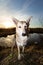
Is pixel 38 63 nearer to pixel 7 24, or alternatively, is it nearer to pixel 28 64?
pixel 28 64

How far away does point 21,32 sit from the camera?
63.1 inches

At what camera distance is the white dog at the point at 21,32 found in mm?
1601

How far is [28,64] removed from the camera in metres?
1.60

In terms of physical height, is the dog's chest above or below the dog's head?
below

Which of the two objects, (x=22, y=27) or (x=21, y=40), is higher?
(x=22, y=27)

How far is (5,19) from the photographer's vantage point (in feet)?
5.79

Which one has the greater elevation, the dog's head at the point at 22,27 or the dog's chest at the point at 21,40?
the dog's head at the point at 22,27

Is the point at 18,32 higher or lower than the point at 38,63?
higher

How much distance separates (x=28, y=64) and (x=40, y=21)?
1.59 ft

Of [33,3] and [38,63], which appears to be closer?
[38,63]

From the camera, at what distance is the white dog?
1601mm

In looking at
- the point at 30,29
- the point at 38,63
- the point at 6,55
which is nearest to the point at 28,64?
the point at 38,63

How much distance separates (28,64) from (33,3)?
2.11ft

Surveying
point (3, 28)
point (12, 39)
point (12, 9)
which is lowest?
point (12, 39)
